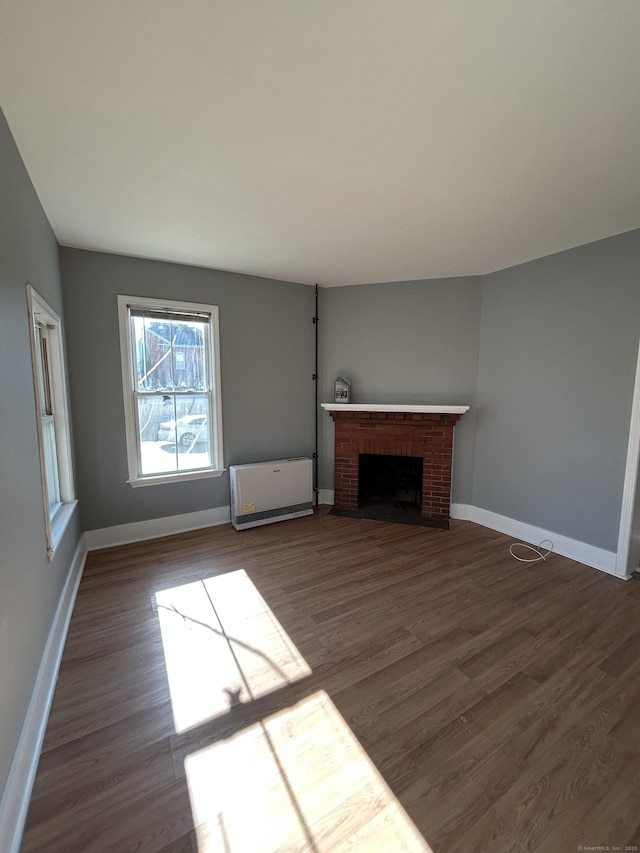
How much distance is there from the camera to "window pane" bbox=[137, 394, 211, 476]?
3291 mm

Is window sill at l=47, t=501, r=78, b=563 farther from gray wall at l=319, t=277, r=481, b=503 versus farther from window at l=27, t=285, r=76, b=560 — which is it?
gray wall at l=319, t=277, r=481, b=503

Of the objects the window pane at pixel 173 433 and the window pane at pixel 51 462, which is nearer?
the window pane at pixel 51 462

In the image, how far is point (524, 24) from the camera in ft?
3.58

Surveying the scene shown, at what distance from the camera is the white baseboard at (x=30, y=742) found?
1072mm

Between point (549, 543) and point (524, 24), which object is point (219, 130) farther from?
point (549, 543)

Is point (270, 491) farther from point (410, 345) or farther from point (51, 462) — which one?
point (410, 345)

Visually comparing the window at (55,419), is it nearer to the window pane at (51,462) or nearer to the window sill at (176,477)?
the window pane at (51,462)

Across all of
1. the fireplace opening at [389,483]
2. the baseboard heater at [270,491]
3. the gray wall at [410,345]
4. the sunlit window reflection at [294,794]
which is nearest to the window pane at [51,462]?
the baseboard heater at [270,491]

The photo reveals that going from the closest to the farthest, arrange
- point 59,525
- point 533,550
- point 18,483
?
point 18,483 < point 59,525 < point 533,550

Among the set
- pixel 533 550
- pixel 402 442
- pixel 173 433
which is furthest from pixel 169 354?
pixel 533 550

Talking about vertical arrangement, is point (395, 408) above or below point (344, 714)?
above

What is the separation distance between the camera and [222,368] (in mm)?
3541

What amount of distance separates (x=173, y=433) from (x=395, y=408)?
2.30m

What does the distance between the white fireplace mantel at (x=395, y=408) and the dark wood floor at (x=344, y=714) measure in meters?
1.56
